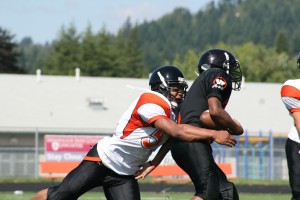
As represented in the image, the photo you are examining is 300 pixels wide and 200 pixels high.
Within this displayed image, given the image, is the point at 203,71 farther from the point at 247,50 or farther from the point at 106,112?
the point at 247,50

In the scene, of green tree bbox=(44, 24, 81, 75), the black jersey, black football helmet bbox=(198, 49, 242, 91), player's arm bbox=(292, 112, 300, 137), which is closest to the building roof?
player's arm bbox=(292, 112, 300, 137)

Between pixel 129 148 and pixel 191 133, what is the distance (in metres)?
0.63

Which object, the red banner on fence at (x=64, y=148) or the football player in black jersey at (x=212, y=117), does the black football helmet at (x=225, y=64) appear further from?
the red banner on fence at (x=64, y=148)

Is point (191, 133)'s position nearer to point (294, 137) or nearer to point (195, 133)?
point (195, 133)

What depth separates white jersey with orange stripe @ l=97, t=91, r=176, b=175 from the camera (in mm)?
8094

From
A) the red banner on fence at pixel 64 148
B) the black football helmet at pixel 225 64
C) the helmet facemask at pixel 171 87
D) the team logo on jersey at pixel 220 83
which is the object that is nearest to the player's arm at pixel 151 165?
the helmet facemask at pixel 171 87

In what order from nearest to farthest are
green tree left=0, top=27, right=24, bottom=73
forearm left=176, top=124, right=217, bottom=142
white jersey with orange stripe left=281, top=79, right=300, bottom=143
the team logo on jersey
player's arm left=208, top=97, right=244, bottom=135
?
forearm left=176, top=124, right=217, bottom=142
player's arm left=208, top=97, right=244, bottom=135
the team logo on jersey
white jersey with orange stripe left=281, top=79, right=300, bottom=143
green tree left=0, top=27, right=24, bottom=73

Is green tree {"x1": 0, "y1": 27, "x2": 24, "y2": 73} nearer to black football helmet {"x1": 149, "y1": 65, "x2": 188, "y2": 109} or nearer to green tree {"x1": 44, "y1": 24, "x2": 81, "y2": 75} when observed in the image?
green tree {"x1": 44, "y1": 24, "x2": 81, "y2": 75}

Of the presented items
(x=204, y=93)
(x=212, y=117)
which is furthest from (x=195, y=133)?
(x=204, y=93)

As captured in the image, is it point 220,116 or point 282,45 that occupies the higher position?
point 220,116

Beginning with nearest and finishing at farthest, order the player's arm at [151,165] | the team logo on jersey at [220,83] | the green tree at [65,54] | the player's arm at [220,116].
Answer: the player's arm at [220,116], the team logo on jersey at [220,83], the player's arm at [151,165], the green tree at [65,54]

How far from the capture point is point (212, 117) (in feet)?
28.0

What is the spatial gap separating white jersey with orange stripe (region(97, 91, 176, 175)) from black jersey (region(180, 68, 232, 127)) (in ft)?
1.05

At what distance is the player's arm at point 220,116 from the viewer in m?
8.47
